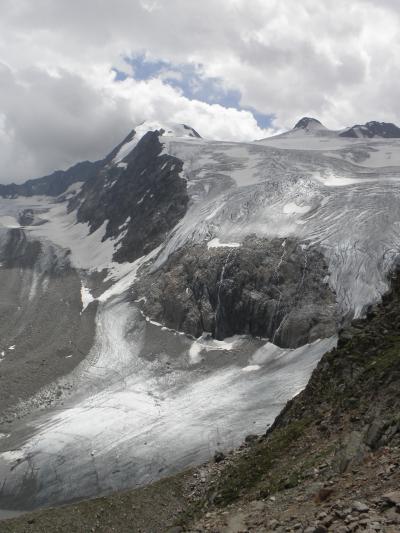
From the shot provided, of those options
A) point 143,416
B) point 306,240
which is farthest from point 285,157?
point 143,416

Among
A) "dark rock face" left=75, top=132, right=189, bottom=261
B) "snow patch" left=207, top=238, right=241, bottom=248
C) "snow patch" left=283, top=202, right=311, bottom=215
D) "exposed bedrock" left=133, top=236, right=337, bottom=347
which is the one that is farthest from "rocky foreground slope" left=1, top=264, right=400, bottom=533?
"dark rock face" left=75, top=132, right=189, bottom=261

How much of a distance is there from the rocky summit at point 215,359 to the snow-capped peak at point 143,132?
215ft

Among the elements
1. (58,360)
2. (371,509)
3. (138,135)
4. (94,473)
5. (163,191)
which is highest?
(138,135)

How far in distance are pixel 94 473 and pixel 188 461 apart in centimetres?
671

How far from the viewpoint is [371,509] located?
8766 mm

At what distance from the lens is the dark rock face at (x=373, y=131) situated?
184 m

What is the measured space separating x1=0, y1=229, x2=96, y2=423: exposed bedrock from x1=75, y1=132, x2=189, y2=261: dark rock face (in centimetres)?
1299

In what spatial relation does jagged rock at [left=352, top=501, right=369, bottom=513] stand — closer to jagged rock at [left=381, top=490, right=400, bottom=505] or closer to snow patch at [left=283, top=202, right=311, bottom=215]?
jagged rock at [left=381, top=490, right=400, bottom=505]

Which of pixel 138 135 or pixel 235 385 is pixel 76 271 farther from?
pixel 138 135

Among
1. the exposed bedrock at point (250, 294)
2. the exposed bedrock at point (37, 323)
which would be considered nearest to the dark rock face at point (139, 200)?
the exposed bedrock at point (37, 323)

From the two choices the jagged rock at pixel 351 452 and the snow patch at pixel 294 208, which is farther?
the snow patch at pixel 294 208

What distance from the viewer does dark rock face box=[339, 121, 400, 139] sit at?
605ft

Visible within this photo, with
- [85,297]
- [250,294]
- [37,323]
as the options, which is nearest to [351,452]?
[250,294]

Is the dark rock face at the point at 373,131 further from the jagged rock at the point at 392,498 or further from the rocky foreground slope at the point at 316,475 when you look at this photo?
the jagged rock at the point at 392,498
